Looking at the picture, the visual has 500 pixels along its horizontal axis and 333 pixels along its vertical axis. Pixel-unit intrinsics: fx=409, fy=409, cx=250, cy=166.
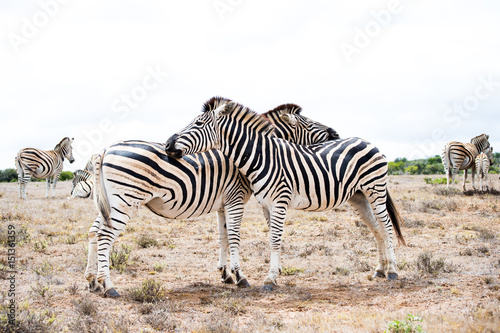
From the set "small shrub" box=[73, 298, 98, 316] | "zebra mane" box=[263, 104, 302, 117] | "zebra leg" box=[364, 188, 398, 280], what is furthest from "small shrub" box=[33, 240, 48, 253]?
"zebra leg" box=[364, 188, 398, 280]

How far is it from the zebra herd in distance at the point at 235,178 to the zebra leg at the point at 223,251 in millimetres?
19

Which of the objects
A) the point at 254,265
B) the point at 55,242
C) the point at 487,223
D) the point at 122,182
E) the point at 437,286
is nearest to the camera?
the point at 122,182

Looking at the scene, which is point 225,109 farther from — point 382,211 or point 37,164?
point 37,164

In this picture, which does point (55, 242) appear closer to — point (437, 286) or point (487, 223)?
point (437, 286)

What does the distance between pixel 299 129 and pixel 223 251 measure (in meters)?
2.96

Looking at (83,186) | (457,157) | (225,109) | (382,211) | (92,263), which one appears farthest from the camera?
(457,157)

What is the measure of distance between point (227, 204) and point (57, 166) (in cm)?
1902

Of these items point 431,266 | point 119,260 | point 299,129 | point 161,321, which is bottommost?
point 161,321

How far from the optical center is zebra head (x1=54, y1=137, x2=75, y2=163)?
2423 centimetres

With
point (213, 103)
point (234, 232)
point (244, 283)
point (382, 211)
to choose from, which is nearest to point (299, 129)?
point (213, 103)

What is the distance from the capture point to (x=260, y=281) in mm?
7605

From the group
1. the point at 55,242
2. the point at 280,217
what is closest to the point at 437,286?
the point at 280,217

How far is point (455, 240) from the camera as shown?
10.4 m

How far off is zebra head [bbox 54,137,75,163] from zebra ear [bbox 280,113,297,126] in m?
19.7
